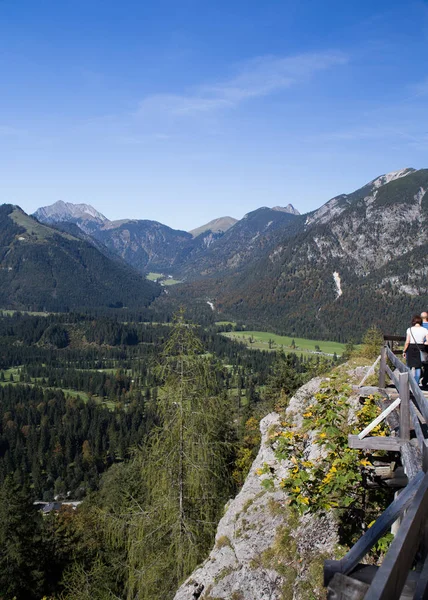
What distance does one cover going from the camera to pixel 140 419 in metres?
143

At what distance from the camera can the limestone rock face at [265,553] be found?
10102mm

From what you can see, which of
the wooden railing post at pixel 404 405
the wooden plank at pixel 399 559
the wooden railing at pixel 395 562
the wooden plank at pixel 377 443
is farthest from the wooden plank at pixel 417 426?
the wooden plank at pixel 399 559

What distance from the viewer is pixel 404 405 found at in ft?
22.4

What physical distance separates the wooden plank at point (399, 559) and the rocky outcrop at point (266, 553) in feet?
20.0

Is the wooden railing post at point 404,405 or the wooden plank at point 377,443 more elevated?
the wooden railing post at point 404,405

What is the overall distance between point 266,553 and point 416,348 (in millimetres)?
7156

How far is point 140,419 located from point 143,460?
135 metres

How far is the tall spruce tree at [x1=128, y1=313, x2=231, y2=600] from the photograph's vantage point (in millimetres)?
13861

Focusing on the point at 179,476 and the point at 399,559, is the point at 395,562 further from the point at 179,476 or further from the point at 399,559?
the point at 179,476

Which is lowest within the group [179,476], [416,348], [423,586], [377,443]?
[179,476]

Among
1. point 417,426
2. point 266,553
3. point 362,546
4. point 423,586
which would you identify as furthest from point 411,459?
point 266,553

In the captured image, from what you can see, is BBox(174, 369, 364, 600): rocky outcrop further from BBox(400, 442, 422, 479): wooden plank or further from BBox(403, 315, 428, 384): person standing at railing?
BBox(403, 315, 428, 384): person standing at railing

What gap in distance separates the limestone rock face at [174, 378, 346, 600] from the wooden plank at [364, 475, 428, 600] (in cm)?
618

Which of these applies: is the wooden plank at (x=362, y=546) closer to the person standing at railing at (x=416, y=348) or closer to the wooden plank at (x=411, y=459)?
the wooden plank at (x=411, y=459)
